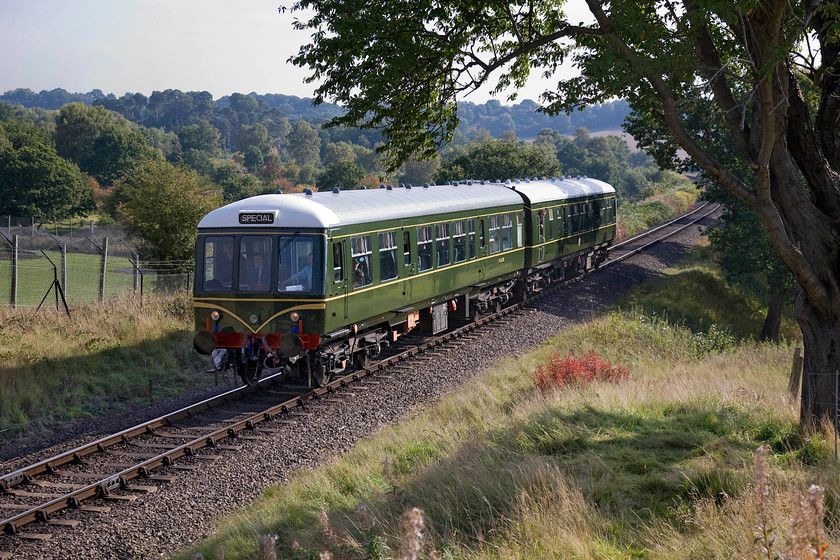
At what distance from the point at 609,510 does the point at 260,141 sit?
18113 centimetres

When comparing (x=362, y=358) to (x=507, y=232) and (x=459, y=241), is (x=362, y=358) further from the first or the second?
(x=507, y=232)

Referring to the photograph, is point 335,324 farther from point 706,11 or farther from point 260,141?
point 260,141

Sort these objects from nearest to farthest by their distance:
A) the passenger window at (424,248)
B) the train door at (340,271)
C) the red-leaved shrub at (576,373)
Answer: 1. the train door at (340,271)
2. the red-leaved shrub at (576,373)
3. the passenger window at (424,248)

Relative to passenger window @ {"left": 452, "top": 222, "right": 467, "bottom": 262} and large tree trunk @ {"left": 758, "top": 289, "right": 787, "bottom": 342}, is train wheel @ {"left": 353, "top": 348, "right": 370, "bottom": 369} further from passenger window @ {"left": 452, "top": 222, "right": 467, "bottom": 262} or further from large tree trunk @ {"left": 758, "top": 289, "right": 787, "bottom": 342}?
large tree trunk @ {"left": 758, "top": 289, "right": 787, "bottom": 342}

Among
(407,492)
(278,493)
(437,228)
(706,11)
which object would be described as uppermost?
(706,11)

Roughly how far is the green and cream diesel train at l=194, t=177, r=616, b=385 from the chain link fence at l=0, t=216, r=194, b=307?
474 cm

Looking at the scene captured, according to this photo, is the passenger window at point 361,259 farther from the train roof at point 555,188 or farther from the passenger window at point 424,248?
the train roof at point 555,188

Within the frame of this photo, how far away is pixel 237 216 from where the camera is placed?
1348cm

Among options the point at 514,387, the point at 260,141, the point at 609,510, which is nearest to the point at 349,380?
the point at 514,387

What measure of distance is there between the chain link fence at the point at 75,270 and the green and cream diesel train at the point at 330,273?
4.74 m

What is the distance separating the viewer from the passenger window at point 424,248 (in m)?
16.7

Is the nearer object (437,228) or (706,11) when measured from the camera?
(706,11)

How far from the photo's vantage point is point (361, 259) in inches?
568

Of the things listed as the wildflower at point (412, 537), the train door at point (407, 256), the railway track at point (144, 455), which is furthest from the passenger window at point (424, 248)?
the wildflower at point (412, 537)
